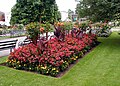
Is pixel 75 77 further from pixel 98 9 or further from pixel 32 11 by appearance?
pixel 32 11

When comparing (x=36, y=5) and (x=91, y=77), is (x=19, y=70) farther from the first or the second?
(x=36, y=5)

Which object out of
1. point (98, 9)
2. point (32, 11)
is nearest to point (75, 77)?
point (98, 9)

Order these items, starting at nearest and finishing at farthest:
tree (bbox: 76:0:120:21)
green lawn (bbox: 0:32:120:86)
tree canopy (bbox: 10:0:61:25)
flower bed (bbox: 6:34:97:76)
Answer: green lawn (bbox: 0:32:120:86) → flower bed (bbox: 6:34:97:76) → tree (bbox: 76:0:120:21) → tree canopy (bbox: 10:0:61:25)

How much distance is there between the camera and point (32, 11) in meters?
33.4

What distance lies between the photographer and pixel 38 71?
6059mm

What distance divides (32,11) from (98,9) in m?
23.5

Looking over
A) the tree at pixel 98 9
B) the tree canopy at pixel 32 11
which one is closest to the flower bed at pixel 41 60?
the tree at pixel 98 9

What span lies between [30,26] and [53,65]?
230 cm

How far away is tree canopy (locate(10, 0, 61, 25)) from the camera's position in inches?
1298

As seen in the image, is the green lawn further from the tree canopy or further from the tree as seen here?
the tree canopy

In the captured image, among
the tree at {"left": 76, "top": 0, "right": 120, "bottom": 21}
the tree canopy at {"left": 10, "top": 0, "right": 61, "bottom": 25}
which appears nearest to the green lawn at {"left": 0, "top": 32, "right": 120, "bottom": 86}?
the tree at {"left": 76, "top": 0, "right": 120, "bottom": 21}

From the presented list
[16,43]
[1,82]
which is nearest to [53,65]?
[1,82]

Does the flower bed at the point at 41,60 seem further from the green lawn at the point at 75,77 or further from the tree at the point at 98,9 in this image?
the tree at the point at 98,9

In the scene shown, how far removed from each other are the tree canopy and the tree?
20.9 m
